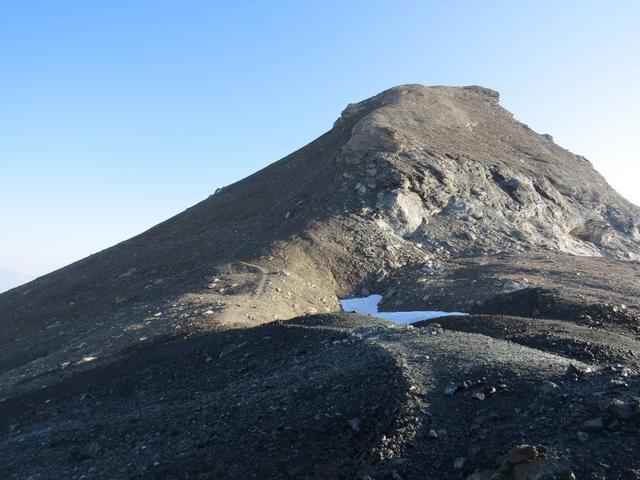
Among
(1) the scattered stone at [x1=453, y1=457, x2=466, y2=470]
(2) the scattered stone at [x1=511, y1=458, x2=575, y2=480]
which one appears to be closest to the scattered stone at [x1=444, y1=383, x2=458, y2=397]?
(1) the scattered stone at [x1=453, y1=457, x2=466, y2=470]

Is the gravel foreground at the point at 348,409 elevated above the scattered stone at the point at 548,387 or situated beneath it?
elevated above

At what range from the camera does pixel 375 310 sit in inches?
854

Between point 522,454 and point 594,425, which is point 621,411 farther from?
point 522,454

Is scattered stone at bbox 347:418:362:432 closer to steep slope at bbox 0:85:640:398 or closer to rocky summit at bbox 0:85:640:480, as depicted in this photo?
rocky summit at bbox 0:85:640:480

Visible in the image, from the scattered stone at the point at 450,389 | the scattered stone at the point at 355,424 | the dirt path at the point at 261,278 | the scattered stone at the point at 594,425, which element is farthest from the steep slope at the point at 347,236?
the scattered stone at the point at 594,425

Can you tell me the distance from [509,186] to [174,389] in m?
25.7

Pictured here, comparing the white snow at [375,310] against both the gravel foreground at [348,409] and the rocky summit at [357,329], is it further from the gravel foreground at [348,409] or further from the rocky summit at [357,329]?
the gravel foreground at [348,409]

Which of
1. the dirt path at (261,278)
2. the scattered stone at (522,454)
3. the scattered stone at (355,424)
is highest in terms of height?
the dirt path at (261,278)

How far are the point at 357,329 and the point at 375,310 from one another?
30.8ft

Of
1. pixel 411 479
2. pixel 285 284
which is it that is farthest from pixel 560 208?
pixel 411 479

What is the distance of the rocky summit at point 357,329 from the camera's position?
7043mm

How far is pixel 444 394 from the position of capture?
788 cm

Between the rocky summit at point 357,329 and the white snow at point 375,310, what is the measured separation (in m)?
0.46

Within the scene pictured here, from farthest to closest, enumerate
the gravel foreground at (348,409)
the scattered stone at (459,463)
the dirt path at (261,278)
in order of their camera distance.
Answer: the dirt path at (261,278) < the gravel foreground at (348,409) < the scattered stone at (459,463)
